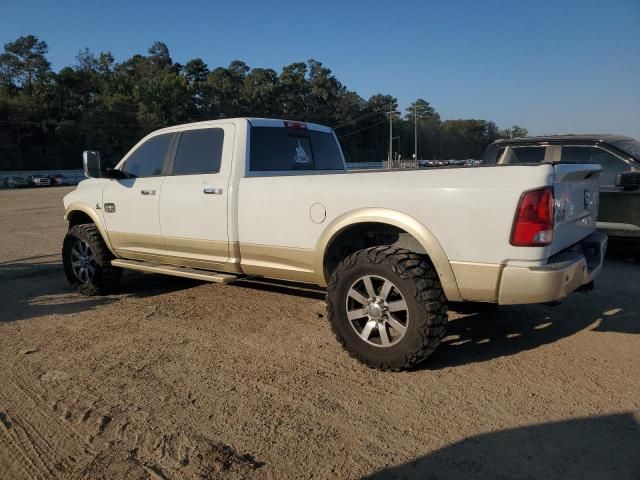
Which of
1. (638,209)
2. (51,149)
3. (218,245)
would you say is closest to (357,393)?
(218,245)

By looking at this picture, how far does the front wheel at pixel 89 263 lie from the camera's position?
607cm

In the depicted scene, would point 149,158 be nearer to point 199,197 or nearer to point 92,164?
point 92,164

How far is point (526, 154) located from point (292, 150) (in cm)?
431

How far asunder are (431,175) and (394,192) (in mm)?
293

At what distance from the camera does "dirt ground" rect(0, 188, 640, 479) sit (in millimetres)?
2691

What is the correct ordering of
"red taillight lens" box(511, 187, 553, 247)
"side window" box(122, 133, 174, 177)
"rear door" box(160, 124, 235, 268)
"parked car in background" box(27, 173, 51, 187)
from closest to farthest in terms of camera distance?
1. "red taillight lens" box(511, 187, 553, 247)
2. "rear door" box(160, 124, 235, 268)
3. "side window" box(122, 133, 174, 177)
4. "parked car in background" box(27, 173, 51, 187)

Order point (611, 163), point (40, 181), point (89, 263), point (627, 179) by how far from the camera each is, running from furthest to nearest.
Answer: point (40, 181), point (611, 163), point (627, 179), point (89, 263)

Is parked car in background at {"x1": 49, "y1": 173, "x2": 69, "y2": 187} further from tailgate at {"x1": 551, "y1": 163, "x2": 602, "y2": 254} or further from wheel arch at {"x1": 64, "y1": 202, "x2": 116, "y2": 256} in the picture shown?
tailgate at {"x1": 551, "y1": 163, "x2": 602, "y2": 254}

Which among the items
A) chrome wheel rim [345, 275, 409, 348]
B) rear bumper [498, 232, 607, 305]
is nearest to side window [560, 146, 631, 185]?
rear bumper [498, 232, 607, 305]

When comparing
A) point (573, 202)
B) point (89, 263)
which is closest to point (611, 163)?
point (573, 202)

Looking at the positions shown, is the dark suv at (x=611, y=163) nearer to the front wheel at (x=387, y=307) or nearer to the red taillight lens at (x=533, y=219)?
the red taillight lens at (x=533, y=219)

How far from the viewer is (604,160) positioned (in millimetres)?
7340

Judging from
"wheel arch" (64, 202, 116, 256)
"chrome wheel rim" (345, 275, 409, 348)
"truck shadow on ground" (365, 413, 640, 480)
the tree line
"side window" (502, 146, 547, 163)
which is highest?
the tree line

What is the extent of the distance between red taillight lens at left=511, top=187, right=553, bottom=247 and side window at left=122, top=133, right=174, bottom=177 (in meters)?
3.89
